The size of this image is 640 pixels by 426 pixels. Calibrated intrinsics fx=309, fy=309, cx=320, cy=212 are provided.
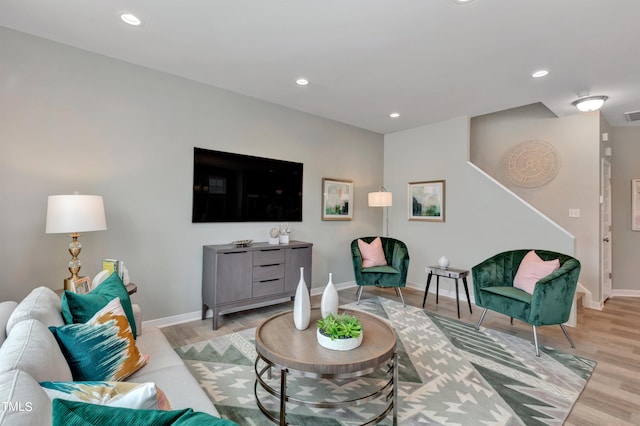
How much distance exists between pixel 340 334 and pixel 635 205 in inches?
229

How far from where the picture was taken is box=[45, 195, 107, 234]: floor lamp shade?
7.64 ft

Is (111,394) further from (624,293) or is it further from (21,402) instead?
(624,293)

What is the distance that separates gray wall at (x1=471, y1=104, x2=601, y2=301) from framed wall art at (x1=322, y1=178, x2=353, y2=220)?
2446 mm

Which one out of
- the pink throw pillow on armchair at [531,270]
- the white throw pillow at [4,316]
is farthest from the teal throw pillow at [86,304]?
the pink throw pillow on armchair at [531,270]

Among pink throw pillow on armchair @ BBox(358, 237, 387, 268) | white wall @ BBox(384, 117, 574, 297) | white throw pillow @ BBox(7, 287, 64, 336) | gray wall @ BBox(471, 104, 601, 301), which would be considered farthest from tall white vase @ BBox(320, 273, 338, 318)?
gray wall @ BBox(471, 104, 601, 301)

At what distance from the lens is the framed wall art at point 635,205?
4.89 m

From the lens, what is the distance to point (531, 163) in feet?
15.8

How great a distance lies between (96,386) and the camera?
97cm

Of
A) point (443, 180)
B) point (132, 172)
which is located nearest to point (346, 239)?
point (443, 180)

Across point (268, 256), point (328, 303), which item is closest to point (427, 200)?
point (268, 256)

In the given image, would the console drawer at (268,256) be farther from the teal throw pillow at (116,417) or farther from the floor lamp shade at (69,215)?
the teal throw pillow at (116,417)

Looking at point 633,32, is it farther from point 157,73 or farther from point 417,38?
point 157,73

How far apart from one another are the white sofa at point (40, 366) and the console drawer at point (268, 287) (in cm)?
155

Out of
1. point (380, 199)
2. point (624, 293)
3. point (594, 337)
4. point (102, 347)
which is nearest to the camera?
point (102, 347)
